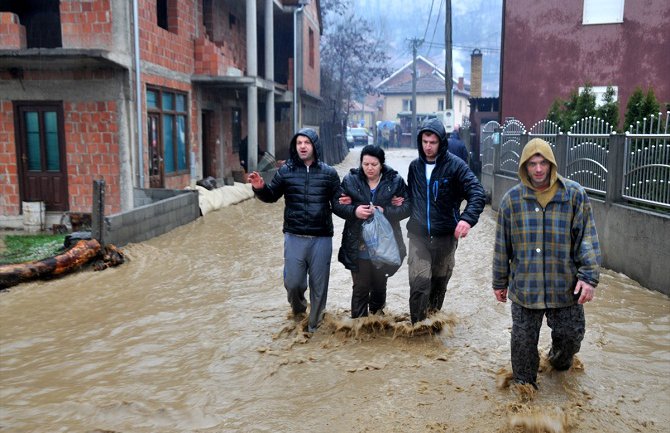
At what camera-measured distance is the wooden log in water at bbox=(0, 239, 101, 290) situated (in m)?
7.62

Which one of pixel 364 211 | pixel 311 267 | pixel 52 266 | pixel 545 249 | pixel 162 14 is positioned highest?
pixel 162 14

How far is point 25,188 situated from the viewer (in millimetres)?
12977

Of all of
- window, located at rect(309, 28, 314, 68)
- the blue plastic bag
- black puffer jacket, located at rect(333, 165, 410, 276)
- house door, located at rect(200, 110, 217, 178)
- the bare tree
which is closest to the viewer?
the blue plastic bag

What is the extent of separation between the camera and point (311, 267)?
19.3 ft

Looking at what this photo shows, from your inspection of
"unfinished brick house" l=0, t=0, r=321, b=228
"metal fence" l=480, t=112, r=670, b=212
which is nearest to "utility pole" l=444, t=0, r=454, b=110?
"unfinished brick house" l=0, t=0, r=321, b=228

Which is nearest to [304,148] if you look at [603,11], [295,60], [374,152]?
[374,152]

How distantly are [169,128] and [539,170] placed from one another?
12.4 meters

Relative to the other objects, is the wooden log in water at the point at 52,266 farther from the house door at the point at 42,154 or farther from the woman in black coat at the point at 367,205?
the house door at the point at 42,154

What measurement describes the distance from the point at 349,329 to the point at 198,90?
12536 millimetres

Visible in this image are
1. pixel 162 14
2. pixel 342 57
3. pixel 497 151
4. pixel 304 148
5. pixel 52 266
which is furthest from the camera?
pixel 342 57

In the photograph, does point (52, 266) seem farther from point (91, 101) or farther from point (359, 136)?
point (359, 136)

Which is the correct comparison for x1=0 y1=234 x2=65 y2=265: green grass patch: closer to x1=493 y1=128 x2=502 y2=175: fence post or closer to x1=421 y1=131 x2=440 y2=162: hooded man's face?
x1=421 y1=131 x2=440 y2=162: hooded man's face

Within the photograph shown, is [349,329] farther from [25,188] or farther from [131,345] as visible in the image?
[25,188]

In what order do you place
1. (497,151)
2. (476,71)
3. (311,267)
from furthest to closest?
(476,71) < (497,151) < (311,267)
